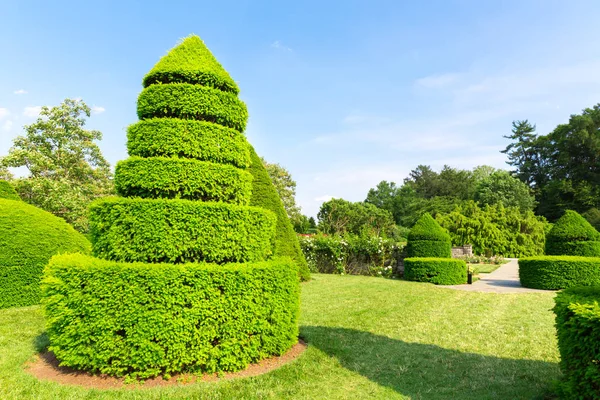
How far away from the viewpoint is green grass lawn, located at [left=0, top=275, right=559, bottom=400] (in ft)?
13.6

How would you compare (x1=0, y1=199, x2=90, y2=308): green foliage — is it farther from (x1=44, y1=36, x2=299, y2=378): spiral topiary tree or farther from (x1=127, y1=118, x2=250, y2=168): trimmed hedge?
(x1=127, y1=118, x2=250, y2=168): trimmed hedge

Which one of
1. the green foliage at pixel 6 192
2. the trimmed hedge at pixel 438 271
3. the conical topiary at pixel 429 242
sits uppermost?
the green foliage at pixel 6 192

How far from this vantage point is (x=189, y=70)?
563 cm

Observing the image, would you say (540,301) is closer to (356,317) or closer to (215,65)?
(356,317)

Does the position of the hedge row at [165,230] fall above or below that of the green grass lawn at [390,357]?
above

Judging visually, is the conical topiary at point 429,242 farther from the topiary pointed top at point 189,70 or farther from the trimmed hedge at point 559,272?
the topiary pointed top at point 189,70

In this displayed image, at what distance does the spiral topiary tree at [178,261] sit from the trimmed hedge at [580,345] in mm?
3389

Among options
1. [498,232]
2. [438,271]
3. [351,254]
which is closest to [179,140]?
[438,271]

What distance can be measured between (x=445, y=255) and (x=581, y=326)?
13.1 m

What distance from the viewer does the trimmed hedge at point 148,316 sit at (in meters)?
4.36

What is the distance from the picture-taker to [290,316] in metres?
5.39

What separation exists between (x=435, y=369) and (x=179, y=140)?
500cm

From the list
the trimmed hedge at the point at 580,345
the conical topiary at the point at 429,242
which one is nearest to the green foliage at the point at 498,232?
the conical topiary at the point at 429,242

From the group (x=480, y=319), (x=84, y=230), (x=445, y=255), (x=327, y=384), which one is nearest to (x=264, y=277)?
(x=327, y=384)
